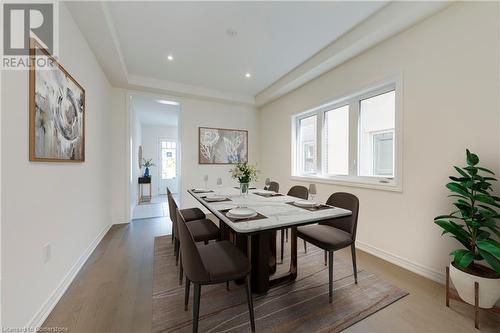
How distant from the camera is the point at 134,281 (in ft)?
6.52

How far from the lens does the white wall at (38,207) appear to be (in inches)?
46.6

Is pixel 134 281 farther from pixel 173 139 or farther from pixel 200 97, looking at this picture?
pixel 173 139

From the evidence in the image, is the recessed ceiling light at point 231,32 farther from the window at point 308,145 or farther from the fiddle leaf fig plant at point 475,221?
the fiddle leaf fig plant at point 475,221

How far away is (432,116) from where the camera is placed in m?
2.05

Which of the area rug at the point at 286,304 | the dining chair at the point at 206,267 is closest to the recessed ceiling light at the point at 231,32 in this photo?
the dining chair at the point at 206,267

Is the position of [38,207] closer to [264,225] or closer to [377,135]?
[264,225]

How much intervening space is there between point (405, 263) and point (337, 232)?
1030 millimetres

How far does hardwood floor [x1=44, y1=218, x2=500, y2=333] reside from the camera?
4.72 feet

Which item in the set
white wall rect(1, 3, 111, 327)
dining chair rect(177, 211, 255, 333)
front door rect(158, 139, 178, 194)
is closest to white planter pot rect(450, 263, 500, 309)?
dining chair rect(177, 211, 255, 333)

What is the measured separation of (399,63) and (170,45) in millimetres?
2935

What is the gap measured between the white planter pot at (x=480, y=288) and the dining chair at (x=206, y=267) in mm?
1603

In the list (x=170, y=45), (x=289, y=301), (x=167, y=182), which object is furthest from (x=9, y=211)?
(x=167, y=182)

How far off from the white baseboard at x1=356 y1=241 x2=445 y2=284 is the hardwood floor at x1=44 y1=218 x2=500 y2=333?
0.07m

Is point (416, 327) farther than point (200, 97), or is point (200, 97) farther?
point (200, 97)
